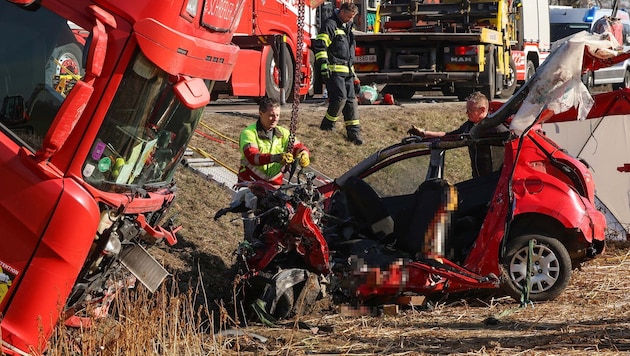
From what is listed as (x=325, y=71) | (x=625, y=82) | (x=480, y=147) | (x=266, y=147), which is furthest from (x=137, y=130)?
(x=625, y=82)

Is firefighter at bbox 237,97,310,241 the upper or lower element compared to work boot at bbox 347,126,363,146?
upper

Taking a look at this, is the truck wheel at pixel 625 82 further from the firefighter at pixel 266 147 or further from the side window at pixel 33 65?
the side window at pixel 33 65

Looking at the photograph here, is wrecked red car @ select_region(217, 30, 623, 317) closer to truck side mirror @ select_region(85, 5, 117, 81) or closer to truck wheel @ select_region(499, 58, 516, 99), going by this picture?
truck side mirror @ select_region(85, 5, 117, 81)

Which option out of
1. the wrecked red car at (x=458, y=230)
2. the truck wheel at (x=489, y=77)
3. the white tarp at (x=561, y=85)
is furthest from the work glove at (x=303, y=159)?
the truck wheel at (x=489, y=77)

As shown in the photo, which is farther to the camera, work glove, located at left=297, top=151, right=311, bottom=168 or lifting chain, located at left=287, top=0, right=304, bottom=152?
work glove, located at left=297, top=151, right=311, bottom=168

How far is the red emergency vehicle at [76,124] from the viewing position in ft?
18.4

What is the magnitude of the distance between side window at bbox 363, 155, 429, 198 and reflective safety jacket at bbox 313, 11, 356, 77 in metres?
5.07

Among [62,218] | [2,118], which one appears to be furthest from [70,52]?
[62,218]

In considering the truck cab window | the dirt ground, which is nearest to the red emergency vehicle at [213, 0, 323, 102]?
the dirt ground

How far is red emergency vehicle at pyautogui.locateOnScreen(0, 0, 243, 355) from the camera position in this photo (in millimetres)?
5609

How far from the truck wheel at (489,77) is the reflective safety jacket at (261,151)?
33.2 ft

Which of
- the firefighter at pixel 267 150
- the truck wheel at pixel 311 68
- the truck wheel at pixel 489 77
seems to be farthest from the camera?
the truck wheel at pixel 489 77

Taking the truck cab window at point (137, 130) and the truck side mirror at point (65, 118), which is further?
the truck cab window at point (137, 130)

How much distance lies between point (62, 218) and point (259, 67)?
8.93 meters
